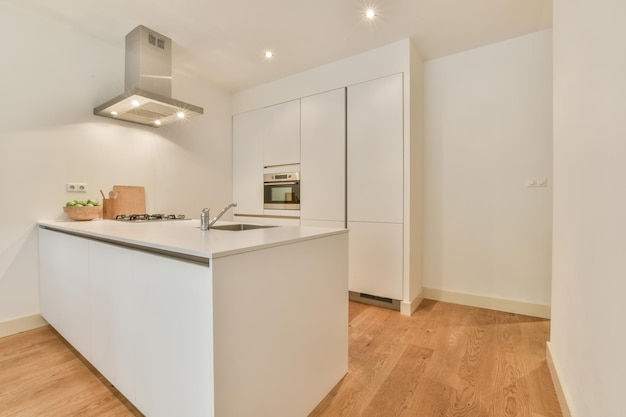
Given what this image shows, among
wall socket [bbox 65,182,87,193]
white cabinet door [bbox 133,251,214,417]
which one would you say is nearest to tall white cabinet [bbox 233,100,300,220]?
wall socket [bbox 65,182,87,193]

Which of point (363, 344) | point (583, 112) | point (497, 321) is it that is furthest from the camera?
point (497, 321)

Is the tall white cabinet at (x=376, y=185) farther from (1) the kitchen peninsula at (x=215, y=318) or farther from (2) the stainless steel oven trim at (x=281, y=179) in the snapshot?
(1) the kitchen peninsula at (x=215, y=318)

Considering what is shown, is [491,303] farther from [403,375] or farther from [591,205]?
[591,205]

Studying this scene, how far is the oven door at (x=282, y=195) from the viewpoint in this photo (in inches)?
137

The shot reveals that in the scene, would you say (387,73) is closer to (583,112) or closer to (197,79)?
(583,112)

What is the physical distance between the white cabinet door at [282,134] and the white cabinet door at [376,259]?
1.22 meters

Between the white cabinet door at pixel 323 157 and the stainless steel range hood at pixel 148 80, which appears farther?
the white cabinet door at pixel 323 157

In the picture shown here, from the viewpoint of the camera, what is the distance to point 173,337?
3.50ft

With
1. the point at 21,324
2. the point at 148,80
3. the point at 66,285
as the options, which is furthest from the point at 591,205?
the point at 21,324

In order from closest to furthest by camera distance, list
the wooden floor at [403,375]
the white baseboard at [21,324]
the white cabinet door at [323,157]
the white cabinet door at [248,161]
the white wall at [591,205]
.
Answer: the white wall at [591,205], the wooden floor at [403,375], the white baseboard at [21,324], the white cabinet door at [323,157], the white cabinet door at [248,161]

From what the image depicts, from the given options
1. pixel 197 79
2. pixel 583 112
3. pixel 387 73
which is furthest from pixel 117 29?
pixel 583 112

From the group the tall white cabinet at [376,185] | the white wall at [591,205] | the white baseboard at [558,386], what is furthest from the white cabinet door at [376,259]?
the white wall at [591,205]

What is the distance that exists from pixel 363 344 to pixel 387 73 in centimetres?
250

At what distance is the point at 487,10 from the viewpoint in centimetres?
228
